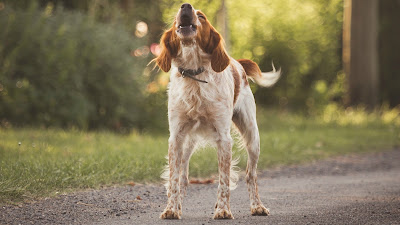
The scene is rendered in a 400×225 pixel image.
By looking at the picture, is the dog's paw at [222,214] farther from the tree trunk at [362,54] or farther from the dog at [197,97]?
the tree trunk at [362,54]

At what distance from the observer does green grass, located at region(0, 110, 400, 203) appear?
6.11 metres

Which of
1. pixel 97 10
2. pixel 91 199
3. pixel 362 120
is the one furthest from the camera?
pixel 362 120

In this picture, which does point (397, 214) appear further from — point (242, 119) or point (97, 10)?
point (97, 10)

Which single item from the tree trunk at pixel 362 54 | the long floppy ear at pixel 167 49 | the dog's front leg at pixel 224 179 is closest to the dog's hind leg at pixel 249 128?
the dog's front leg at pixel 224 179

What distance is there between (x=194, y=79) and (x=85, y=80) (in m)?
6.97

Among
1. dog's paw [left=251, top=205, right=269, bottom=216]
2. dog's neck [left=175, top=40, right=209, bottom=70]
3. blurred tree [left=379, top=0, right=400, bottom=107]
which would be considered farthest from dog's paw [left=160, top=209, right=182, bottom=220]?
blurred tree [left=379, top=0, right=400, bottom=107]

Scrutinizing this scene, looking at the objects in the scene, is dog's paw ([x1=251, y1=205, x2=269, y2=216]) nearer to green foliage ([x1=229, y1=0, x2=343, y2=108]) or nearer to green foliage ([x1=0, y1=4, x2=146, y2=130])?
green foliage ([x1=0, y1=4, x2=146, y2=130])

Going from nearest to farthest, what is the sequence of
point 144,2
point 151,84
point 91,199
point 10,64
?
point 91,199 < point 10,64 < point 151,84 < point 144,2

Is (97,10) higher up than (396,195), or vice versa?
(97,10)

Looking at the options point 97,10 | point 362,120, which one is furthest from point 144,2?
point 362,120

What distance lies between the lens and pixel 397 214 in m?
5.28

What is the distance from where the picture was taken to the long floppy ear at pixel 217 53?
516 centimetres

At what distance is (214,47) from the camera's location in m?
5.20

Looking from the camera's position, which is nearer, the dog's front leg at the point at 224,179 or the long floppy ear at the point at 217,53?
the dog's front leg at the point at 224,179
